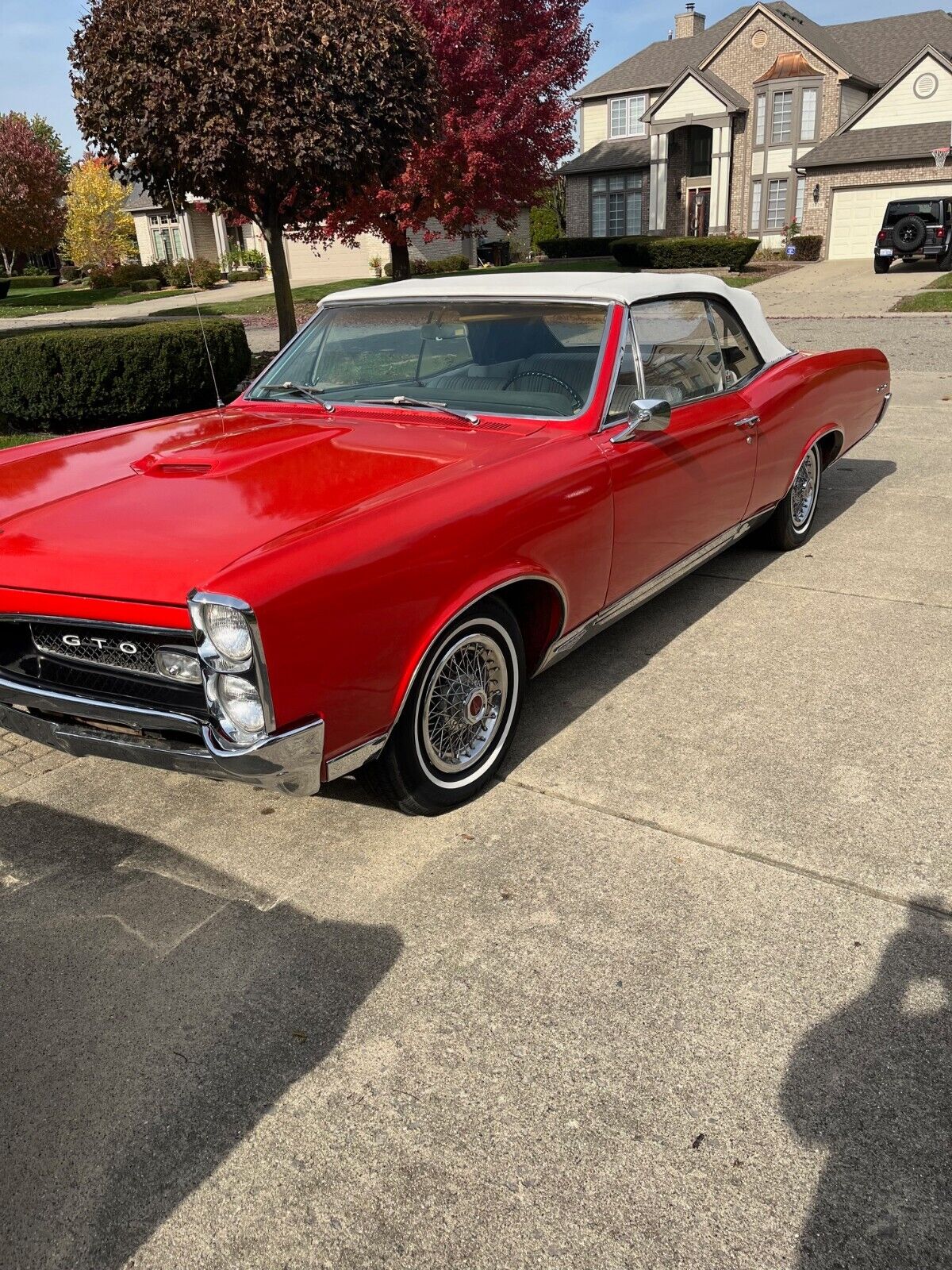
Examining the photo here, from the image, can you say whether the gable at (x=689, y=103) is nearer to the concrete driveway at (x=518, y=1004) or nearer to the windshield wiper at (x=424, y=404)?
the windshield wiper at (x=424, y=404)

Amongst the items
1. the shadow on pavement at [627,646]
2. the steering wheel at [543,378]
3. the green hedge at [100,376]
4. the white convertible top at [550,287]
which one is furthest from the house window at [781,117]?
the steering wheel at [543,378]

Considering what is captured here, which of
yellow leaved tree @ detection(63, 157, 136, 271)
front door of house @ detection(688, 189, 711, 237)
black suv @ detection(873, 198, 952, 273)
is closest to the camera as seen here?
black suv @ detection(873, 198, 952, 273)

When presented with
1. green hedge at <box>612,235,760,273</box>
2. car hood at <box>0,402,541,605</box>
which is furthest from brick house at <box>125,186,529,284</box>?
car hood at <box>0,402,541,605</box>

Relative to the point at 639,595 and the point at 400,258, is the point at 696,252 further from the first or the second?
the point at 639,595

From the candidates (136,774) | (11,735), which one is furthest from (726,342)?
(11,735)

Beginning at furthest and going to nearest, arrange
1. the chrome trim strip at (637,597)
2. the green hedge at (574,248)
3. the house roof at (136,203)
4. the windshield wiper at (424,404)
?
the house roof at (136,203) < the green hedge at (574,248) < the windshield wiper at (424,404) < the chrome trim strip at (637,597)

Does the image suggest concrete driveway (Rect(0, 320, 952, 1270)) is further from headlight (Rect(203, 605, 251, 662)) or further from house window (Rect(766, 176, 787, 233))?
house window (Rect(766, 176, 787, 233))

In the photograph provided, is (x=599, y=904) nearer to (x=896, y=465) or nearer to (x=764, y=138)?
(x=896, y=465)

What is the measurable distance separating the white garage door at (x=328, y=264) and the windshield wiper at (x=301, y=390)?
40.6 meters

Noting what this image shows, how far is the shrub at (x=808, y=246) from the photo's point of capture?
35.1 meters

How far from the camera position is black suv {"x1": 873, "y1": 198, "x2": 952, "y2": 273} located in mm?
26922

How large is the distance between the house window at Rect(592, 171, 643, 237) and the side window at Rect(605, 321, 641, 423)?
143 ft

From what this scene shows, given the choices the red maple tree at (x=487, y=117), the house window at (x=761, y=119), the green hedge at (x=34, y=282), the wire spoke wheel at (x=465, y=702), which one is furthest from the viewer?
the green hedge at (x=34, y=282)

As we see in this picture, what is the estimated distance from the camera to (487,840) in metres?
3.19
